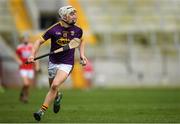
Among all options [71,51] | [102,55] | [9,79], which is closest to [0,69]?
[9,79]

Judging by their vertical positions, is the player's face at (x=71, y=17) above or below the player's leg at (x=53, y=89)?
above

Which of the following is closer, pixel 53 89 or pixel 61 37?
pixel 53 89

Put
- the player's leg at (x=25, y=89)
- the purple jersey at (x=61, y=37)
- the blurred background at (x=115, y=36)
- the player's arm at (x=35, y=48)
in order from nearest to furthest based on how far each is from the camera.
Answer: the player's arm at (x=35, y=48), the purple jersey at (x=61, y=37), the player's leg at (x=25, y=89), the blurred background at (x=115, y=36)

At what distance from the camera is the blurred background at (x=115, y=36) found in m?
39.9

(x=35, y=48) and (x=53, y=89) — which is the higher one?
(x=35, y=48)

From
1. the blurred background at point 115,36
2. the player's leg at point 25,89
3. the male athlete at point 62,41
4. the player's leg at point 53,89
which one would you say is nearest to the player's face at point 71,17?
the male athlete at point 62,41

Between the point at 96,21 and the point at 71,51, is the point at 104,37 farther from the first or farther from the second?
the point at 71,51

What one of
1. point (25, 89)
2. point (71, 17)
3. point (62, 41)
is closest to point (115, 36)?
point (25, 89)

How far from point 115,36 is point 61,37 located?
27466 millimetres

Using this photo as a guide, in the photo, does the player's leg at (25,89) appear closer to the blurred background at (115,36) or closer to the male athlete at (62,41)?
the male athlete at (62,41)

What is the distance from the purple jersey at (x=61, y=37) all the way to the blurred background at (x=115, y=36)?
2238 centimetres

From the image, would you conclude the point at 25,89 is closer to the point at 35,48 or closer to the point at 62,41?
the point at 62,41

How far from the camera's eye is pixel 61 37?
1526 centimetres

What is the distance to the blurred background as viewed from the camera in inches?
1571
